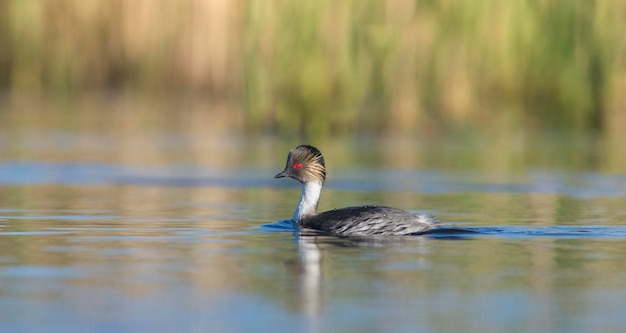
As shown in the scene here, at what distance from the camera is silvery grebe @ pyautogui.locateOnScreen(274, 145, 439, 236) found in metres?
10.4

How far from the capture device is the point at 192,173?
16.1 metres

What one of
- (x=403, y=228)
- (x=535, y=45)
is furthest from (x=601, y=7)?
(x=403, y=228)

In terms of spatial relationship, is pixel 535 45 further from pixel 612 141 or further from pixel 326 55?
pixel 326 55

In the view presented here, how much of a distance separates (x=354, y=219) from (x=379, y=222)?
203 millimetres

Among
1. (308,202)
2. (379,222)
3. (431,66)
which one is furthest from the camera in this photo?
(431,66)

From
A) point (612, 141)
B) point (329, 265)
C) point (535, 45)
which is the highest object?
point (535, 45)

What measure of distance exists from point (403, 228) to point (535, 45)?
10.3 m

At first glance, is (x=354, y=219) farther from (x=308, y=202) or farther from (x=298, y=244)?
(x=308, y=202)

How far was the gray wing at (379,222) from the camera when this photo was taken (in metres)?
10.4

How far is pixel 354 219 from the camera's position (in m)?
10.6

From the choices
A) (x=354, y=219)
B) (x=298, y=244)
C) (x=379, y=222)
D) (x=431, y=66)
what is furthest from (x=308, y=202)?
(x=431, y=66)

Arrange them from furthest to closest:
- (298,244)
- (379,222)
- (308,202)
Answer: (308,202) < (379,222) < (298,244)

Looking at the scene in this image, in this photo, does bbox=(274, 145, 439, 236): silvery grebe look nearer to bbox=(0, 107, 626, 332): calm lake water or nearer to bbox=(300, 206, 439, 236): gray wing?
bbox=(300, 206, 439, 236): gray wing

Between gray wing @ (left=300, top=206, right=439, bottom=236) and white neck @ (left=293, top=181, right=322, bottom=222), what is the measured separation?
616mm
